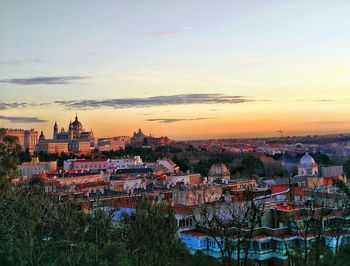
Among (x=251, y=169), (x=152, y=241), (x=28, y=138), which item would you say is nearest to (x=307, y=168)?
(x=251, y=169)

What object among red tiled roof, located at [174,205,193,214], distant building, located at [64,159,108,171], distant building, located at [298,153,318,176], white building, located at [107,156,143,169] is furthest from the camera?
distant building, located at [64,159,108,171]

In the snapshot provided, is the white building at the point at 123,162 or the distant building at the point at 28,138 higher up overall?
the distant building at the point at 28,138

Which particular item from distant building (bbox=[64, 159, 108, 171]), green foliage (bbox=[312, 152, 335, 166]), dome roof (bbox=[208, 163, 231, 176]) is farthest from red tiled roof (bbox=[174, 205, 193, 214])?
distant building (bbox=[64, 159, 108, 171])

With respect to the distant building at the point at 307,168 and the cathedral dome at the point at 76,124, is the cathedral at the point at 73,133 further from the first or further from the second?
the distant building at the point at 307,168

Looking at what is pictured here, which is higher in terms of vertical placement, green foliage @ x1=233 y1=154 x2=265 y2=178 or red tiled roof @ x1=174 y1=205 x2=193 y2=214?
red tiled roof @ x1=174 y1=205 x2=193 y2=214

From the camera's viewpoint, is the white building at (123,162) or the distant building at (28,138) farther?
the distant building at (28,138)

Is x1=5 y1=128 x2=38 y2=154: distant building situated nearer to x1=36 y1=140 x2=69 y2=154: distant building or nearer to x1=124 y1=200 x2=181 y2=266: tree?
x1=36 y1=140 x2=69 y2=154: distant building

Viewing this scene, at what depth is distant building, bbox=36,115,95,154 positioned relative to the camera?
11694 centimetres

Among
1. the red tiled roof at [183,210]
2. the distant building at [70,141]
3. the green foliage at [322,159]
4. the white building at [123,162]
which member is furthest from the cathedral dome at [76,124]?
the red tiled roof at [183,210]

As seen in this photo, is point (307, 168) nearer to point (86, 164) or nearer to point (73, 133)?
point (86, 164)

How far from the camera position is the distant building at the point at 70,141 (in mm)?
116938

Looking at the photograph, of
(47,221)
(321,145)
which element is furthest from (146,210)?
(321,145)

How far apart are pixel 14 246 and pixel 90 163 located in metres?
61.0

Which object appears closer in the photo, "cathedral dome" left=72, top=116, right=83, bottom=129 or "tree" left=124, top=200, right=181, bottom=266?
"tree" left=124, top=200, right=181, bottom=266
